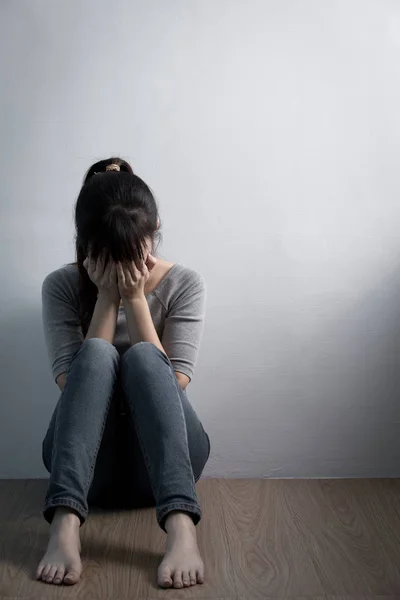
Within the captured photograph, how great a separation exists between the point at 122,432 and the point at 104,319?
0.87 ft

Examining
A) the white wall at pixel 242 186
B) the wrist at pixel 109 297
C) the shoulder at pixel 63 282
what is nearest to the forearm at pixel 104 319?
the wrist at pixel 109 297

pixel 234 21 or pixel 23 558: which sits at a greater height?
pixel 234 21

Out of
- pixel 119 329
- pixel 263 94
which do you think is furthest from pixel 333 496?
pixel 263 94

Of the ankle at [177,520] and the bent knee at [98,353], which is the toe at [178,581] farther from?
the bent knee at [98,353]

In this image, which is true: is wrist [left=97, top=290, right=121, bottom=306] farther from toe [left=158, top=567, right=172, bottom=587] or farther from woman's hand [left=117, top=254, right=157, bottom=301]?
toe [left=158, top=567, right=172, bottom=587]

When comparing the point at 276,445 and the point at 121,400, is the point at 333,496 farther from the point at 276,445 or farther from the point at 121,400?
the point at 121,400

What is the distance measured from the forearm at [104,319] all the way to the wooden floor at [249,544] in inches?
16.8

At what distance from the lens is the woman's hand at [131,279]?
1820 mm

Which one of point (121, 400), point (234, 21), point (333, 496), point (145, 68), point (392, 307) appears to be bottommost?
point (333, 496)

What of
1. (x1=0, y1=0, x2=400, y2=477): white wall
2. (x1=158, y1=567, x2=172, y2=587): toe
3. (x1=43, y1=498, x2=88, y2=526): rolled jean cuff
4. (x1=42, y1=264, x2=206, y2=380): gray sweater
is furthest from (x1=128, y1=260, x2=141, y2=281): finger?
(x1=158, y1=567, x2=172, y2=587): toe

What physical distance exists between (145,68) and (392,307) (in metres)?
0.94

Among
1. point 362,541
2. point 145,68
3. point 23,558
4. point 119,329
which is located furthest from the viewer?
point 145,68

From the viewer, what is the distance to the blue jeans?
5.08 feet

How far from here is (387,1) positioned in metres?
2.14
